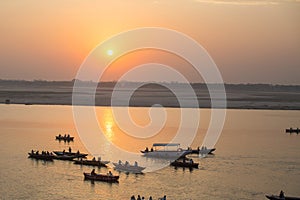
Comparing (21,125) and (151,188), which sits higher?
(21,125)

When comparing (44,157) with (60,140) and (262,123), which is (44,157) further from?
(262,123)

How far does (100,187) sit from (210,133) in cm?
2663

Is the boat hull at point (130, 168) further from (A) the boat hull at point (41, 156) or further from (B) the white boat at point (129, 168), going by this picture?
(A) the boat hull at point (41, 156)

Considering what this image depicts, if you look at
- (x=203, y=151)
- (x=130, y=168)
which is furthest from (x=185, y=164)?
(x=203, y=151)

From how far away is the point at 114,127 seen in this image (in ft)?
178

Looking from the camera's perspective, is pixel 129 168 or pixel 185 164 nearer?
pixel 129 168

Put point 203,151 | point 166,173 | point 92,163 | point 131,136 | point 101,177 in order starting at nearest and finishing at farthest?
point 101,177, point 166,173, point 92,163, point 203,151, point 131,136

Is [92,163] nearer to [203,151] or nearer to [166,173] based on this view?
[166,173]

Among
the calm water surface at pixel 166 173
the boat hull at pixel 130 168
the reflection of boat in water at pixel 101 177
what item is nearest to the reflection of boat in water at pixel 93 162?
the calm water surface at pixel 166 173

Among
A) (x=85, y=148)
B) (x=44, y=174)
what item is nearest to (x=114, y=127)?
(x=85, y=148)

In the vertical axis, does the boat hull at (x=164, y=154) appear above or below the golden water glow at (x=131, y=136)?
below

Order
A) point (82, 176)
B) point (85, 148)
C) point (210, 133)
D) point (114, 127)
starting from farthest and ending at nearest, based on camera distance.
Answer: point (114, 127) → point (210, 133) → point (85, 148) → point (82, 176)

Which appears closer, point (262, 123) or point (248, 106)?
point (262, 123)

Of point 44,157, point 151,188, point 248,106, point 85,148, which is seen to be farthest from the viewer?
point 248,106
